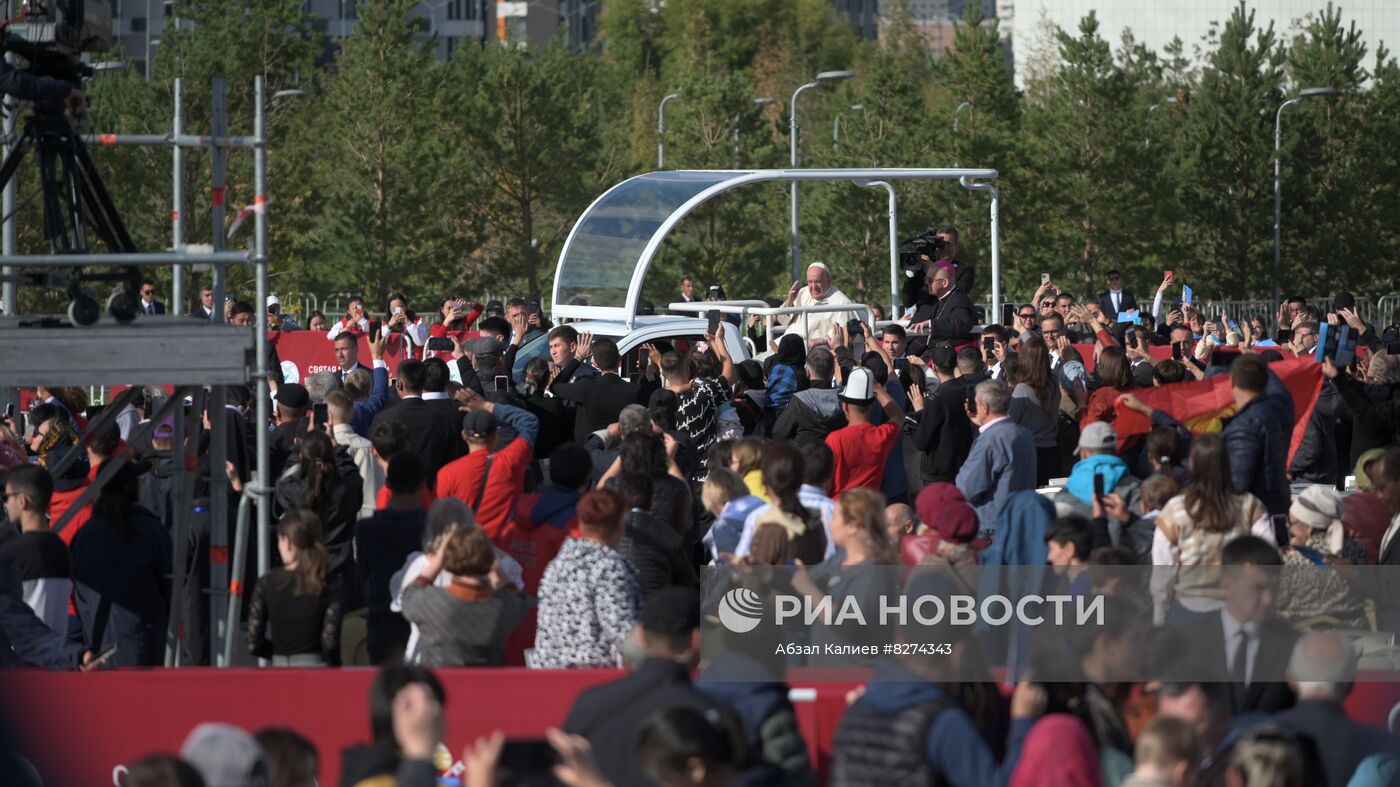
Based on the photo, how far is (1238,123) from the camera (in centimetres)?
3856

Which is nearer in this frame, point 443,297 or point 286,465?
point 286,465

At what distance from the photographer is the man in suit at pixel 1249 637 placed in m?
6.54

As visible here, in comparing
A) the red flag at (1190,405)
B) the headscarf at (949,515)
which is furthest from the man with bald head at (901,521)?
the red flag at (1190,405)

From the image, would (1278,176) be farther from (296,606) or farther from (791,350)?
(296,606)

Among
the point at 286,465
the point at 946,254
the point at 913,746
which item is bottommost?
the point at 913,746

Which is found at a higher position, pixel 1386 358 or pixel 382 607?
pixel 1386 358

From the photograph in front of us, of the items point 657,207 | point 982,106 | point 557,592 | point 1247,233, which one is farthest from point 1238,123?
point 557,592

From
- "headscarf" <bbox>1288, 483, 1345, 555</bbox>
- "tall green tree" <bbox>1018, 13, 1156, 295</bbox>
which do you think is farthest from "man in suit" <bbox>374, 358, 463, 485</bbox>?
"tall green tree" <bbox>1018, 13, 1156, 295</bbox>

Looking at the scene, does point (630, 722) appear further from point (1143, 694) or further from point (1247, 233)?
point (1247, 233)

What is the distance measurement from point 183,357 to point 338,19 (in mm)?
104666

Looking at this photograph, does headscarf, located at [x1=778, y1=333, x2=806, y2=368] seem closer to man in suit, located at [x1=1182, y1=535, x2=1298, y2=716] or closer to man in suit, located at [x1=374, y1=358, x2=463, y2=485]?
man in suit, located at [x1=374, y1=358, x2=463, y2=485]

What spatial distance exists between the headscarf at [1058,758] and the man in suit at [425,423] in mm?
5545

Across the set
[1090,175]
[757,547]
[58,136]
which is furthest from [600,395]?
[1090,175]

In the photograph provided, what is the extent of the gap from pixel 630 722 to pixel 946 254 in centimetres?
1076
